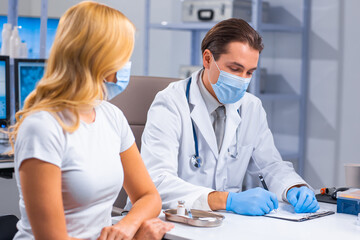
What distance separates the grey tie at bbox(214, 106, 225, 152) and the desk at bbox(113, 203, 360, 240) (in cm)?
43

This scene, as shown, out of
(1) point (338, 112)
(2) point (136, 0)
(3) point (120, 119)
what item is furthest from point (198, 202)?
(2) point (136, 0)

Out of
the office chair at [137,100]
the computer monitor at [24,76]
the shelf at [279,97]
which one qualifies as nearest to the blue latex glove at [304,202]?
the office chair at [137,100]

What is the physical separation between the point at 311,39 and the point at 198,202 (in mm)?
2208

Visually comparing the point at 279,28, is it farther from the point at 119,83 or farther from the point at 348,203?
the point at 119,83

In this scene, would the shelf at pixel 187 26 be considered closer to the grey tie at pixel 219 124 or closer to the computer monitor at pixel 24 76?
the computer monitor at pixel 24 76

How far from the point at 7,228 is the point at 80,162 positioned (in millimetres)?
486

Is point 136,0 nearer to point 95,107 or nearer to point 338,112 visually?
point 338,112

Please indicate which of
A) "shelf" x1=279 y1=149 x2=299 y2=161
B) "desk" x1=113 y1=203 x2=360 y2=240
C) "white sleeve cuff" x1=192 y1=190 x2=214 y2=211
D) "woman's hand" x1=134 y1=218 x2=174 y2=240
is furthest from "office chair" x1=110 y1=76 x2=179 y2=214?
"shelf" x1=279 y1=149 x2=299 y2=161

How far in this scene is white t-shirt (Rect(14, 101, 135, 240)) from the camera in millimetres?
1121

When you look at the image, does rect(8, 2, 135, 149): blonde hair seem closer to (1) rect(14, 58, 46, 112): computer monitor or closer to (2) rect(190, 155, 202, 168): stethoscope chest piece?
(2) rect(190, 155, 202, 168): stethoscope chest piece

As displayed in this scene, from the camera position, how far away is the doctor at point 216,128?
5.95ft

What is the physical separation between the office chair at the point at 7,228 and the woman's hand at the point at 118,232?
1.26 feet

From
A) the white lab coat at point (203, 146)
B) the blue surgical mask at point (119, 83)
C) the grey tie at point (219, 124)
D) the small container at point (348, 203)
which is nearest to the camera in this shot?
the blue surgical mask at point (119, 83)

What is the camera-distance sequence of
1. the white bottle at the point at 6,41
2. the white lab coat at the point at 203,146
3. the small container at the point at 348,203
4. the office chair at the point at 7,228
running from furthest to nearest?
the white bottle at the point at 6,41 → the white lab coat at the point at 203,146 → the small container at the point at 348,203 → the office chair at the point at 7,228
